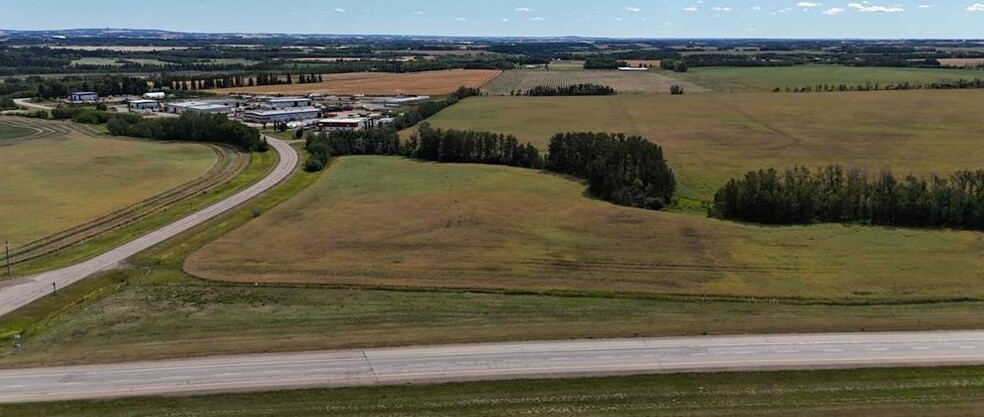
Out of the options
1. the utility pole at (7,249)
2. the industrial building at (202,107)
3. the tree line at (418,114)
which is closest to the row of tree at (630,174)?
the tree line at (418,114)

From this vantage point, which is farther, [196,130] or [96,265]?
[196,130]

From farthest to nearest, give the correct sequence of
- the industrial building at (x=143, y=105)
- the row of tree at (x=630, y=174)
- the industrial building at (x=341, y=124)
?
1. the industrial building at (x=143, y=105)
2. the industrial building at (x=341, y=124)
3. the row of tree at (x=630, y=174)

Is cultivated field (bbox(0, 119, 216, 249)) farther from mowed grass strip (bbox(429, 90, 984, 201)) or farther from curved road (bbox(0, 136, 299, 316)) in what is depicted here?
mowed grass strip (bbox(429, 90, 984, 201))

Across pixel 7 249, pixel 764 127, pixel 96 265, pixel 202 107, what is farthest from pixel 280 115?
pixel 96 265

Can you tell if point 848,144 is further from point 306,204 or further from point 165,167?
point 165,167

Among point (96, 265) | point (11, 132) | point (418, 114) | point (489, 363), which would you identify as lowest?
point (489, 363)

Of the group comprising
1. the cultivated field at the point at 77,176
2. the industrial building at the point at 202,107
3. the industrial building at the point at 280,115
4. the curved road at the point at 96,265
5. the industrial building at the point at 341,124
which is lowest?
the curved road at the point at 96,265

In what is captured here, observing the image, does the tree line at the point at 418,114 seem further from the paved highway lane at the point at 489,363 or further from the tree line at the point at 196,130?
the paved highway lane at the point at 489,363

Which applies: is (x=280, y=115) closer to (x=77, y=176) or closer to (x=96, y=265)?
(x=77, y=176)
